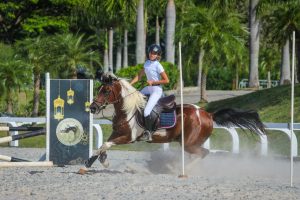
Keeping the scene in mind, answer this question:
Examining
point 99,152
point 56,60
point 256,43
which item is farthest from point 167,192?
point 256,43

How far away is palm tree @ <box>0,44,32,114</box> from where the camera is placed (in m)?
41.9

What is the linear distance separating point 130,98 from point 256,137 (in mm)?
10567

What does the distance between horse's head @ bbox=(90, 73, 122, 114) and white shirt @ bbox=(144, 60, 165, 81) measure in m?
0.62

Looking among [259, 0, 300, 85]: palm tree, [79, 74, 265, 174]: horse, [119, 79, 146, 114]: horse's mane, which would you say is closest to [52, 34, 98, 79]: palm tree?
[259, 0, 300, 85]: palm tree

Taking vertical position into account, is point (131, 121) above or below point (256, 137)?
above

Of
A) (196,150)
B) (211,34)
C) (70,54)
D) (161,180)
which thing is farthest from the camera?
Answer: (70,54)

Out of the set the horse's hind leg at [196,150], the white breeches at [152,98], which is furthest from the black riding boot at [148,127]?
the horse's hind leg at [196,150]

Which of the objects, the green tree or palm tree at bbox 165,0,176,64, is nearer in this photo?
the green tree

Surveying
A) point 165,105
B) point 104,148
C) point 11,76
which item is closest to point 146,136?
point 165,105

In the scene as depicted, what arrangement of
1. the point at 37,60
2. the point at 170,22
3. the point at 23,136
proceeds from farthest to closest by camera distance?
1. the point at 170,22
2. the point at 37,60
3. the point at 23,136

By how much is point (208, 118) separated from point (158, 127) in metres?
1.14

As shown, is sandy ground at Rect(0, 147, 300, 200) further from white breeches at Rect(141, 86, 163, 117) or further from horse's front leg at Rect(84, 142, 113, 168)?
white breeches at Rect(141, 86, 163, 117)

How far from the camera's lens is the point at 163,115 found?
53.3 ft

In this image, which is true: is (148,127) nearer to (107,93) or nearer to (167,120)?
(167,120)
